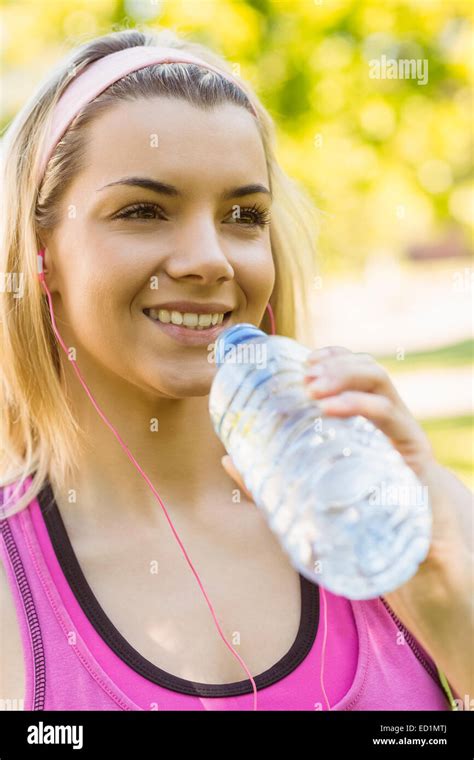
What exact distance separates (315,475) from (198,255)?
0.49m

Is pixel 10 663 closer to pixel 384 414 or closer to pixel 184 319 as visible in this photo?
pixel 184 319

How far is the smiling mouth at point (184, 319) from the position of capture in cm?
188

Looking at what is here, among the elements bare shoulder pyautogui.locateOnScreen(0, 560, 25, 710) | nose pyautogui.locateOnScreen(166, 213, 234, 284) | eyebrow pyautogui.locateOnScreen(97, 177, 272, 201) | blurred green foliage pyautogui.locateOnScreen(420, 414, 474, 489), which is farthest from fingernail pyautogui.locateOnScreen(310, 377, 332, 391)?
blurred green foliage pyautogui.locateOnScreen(420, 414, 474, 489)

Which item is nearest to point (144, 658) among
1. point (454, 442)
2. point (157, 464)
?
point (157, 464)

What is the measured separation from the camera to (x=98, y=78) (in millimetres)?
2039

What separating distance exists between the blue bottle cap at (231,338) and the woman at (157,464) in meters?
0.10

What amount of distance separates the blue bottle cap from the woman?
0.10m

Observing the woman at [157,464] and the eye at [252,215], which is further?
the eye at [252,215]

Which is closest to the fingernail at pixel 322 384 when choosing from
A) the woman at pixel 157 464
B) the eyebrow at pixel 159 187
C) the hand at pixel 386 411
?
the hand at pixel 386 411

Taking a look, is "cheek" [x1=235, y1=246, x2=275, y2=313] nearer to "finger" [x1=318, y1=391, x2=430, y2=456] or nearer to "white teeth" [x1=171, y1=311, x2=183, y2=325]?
"white teeth" [x1=171, y1=311, x2=183, y2=325]

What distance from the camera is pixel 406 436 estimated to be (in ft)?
5.25

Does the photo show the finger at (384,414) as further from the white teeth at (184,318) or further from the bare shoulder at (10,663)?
the bare shoulder at (10,663)

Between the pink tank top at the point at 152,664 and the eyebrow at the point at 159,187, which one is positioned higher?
the eyebrow at the point at 159,187

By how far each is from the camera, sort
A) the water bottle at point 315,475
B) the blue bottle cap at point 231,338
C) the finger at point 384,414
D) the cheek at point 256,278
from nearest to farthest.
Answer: the finger at point 384,414 → the water bottle at point 315,475 → the blue bottle cap at point 231,338 → the cheek at point 256,278
